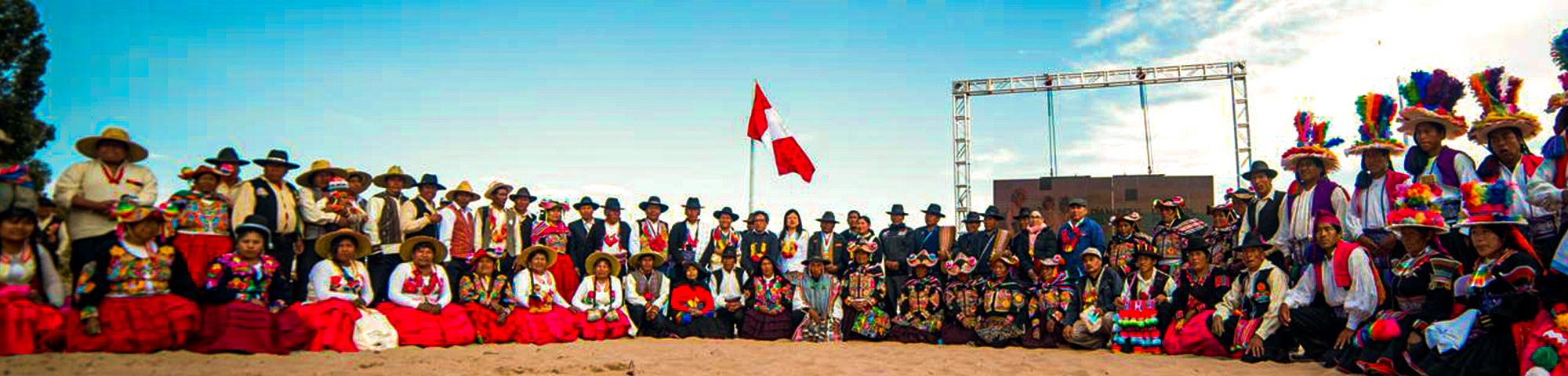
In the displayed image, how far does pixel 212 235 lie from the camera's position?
6254 mm

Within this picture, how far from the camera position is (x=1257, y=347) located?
20.4 ft

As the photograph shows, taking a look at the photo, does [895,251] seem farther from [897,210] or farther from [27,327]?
[27,327]

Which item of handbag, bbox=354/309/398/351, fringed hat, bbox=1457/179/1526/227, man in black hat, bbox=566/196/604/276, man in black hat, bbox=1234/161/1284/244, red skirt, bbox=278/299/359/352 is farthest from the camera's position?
man in black hat, bbox=566/196/604/276

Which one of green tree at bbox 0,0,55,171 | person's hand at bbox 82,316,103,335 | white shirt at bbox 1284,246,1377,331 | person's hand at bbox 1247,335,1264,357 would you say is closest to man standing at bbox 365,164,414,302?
person's hand at bbox 82,316,103,335

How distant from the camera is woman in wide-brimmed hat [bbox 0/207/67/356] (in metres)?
5.34

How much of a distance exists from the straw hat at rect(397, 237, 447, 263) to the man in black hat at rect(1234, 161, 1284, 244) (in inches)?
247

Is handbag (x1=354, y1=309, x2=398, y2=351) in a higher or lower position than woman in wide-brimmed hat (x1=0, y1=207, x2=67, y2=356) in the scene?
lower

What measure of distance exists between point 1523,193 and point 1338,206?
1371 mm

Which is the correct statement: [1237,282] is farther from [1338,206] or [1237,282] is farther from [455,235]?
[455,235]

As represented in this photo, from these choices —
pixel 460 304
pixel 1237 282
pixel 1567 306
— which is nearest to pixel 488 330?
pixel 460 304

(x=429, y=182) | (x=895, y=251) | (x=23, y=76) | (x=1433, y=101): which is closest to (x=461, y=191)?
(x=429, y=182)

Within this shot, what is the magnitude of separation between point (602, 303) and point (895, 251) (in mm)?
3077

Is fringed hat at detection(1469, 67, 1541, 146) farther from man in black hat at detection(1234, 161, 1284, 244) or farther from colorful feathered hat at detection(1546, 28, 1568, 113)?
man in black hat at detection(1234, 161, 1284, 244)

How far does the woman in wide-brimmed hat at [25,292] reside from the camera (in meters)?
5.34
